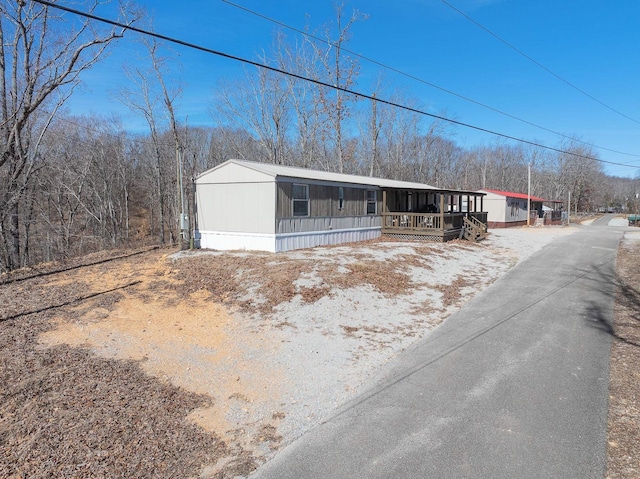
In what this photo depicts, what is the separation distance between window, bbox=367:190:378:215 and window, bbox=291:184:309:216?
491 cm

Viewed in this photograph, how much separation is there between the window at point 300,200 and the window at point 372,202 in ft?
16.1

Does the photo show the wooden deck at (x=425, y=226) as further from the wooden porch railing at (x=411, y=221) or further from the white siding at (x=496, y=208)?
the white siding at (x=496, y=208)

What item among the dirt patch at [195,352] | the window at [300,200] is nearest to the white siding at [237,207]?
the window at [300,200]

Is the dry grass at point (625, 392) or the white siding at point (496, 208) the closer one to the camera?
the dry grass at point (625, 392)

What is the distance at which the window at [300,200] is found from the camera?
14.9 metres

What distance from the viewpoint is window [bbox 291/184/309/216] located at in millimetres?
14875

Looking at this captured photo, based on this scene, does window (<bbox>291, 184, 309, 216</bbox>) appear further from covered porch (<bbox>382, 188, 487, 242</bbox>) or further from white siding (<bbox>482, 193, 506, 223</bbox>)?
white siding (<bbox>482, 193, 506, 223</bbox>)

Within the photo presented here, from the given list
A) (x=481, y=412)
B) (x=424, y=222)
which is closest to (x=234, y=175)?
(x=424, y=222)

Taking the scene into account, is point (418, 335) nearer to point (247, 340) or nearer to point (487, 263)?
point (247, 340)

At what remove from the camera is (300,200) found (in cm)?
1511

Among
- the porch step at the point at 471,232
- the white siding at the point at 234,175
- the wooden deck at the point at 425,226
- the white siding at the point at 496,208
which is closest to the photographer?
the white siding at the point at 234,175

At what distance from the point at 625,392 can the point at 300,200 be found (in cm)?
1174

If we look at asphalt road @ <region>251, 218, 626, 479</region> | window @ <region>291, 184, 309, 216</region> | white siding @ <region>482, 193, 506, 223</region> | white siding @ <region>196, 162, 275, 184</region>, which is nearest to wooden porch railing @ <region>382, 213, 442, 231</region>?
window @ <region>291, 184, 309, 216</region>

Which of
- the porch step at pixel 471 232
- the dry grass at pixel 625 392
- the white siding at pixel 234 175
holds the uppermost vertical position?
the white siding at pixel 234 175
